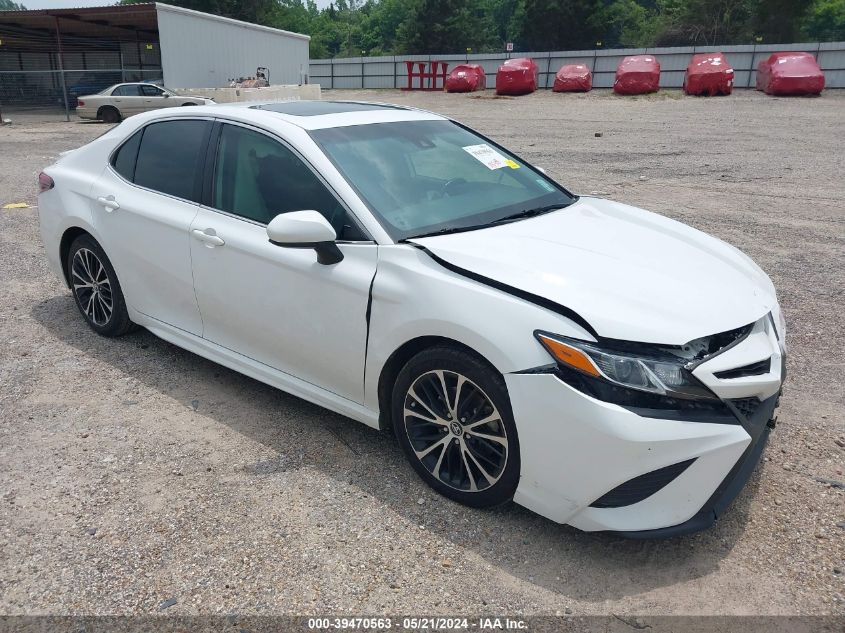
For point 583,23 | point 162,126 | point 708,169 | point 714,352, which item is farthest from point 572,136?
point 583,23

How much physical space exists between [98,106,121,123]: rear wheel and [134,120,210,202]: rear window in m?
21.3

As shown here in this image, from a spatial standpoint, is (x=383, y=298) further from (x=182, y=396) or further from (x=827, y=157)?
(x=827, y=157)

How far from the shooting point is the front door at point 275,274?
10.6ft

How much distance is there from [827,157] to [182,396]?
13249mm

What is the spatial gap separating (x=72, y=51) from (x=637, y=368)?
4044 cm

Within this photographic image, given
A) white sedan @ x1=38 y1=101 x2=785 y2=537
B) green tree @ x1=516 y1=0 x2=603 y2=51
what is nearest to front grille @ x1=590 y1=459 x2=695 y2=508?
white sedan @ x1=38 y1=101 x2=785 y2=537

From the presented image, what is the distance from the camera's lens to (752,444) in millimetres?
2604

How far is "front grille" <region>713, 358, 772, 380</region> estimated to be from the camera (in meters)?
2.56

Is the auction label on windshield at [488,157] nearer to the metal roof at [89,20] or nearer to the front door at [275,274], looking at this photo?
the front door at [275,274]

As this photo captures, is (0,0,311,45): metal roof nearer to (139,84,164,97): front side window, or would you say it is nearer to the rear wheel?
(139,84,164,97): front side window

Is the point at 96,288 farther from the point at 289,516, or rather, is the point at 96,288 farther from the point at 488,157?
the point at 488,157

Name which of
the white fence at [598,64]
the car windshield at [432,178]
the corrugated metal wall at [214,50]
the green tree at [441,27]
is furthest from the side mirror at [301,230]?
the green tree at [441,27]

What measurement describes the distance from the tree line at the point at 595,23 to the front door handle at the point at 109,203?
180 feet

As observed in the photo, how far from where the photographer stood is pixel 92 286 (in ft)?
15.7
